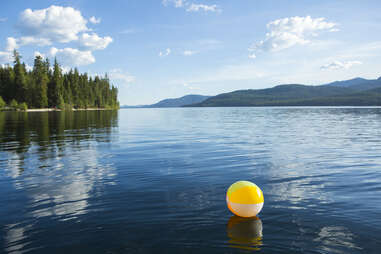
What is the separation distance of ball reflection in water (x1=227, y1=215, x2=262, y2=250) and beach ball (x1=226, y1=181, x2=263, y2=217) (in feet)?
0.67

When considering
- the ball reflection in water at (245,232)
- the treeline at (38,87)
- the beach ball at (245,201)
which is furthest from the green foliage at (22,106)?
the ball reflection in water at (245,232)

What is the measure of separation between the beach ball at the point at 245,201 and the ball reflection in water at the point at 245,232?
0.20 metres

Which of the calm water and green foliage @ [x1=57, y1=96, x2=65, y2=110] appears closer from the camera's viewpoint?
the calm water

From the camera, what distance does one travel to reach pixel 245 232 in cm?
647

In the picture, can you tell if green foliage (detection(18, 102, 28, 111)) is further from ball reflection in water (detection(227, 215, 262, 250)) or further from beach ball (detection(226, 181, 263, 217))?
ball reflection in water (detection(227, 215, 262, 250))

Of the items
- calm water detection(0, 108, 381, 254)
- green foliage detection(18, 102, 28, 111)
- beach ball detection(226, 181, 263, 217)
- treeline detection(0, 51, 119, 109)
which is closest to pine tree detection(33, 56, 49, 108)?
treeline detection(0, 51, 119, 109)

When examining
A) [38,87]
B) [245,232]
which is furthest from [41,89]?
[245,232]

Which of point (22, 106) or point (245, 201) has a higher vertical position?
point (22, 106)

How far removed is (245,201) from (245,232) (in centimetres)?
91

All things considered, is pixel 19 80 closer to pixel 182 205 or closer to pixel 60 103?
pixel 60 103

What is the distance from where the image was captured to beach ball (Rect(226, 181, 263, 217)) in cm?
716

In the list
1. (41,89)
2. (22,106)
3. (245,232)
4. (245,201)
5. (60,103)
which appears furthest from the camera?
(60,103)

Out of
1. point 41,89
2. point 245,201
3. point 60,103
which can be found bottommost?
point 245,201

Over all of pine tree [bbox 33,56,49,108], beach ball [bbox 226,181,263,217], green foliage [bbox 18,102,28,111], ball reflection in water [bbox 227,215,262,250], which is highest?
pine tree [bbox 33,56,49,108]
